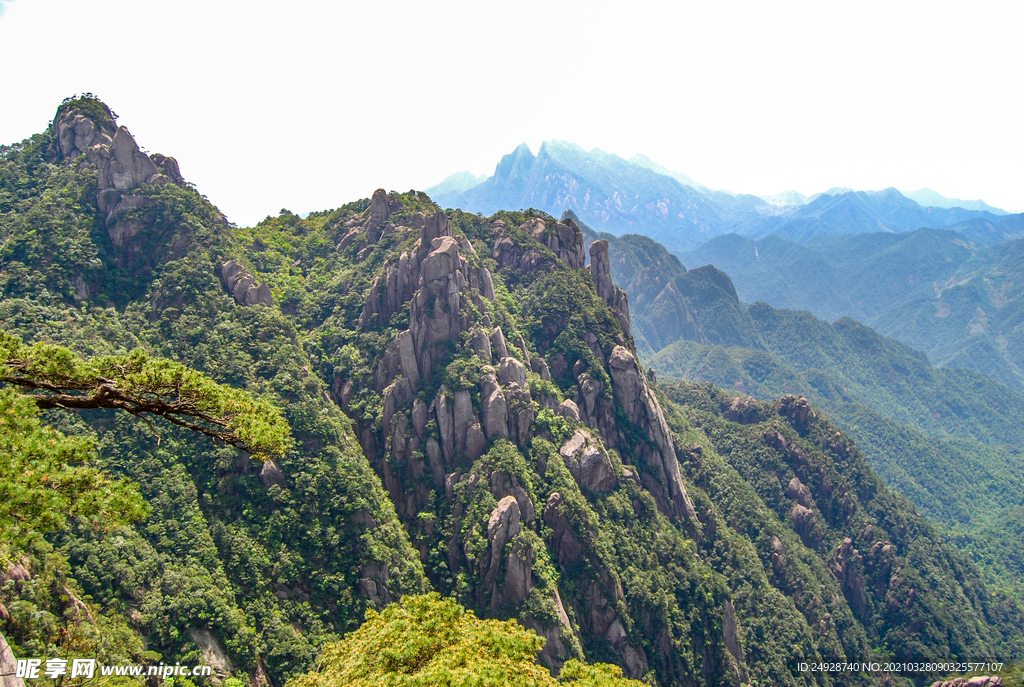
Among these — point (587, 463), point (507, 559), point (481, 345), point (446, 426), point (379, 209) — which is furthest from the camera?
point (379, 209)

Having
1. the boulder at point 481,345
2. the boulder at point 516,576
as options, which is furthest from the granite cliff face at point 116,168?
the boulder at point 516,576

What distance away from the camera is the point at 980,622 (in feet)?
337

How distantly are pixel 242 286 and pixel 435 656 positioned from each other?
63.0 metres

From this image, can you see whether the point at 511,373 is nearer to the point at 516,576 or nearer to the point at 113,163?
the point at 516,576

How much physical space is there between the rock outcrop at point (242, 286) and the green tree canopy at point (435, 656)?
179ft

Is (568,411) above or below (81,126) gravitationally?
below

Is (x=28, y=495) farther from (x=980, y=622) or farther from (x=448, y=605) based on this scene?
(x=980, y=622)

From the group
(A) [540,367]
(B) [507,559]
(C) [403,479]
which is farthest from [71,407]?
Answer: (A) [540,367]

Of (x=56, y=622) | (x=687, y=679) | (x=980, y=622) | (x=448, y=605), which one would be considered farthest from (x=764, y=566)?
(x=56, y=622)

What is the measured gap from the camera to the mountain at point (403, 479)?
52812mm

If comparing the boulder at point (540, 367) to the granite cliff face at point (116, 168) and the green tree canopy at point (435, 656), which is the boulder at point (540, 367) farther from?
the green tree canopy at point (435, 656)

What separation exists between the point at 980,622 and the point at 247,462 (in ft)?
423

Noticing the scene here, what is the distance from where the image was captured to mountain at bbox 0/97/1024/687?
2079 inches

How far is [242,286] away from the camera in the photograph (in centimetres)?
7688
